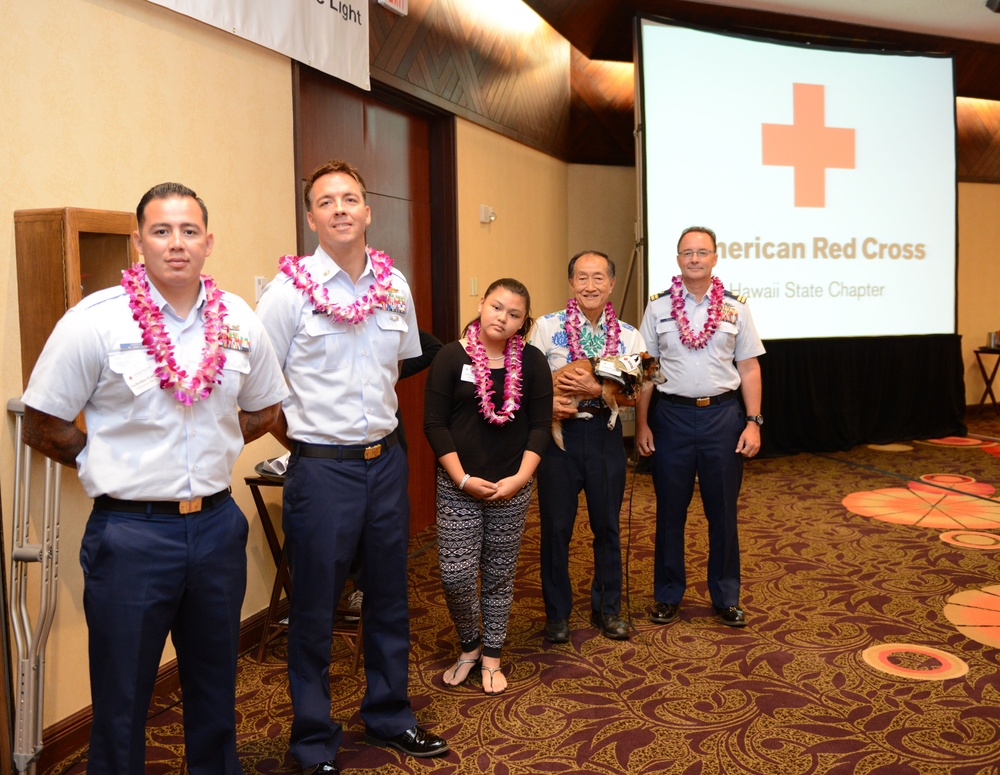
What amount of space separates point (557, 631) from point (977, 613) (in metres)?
1.86

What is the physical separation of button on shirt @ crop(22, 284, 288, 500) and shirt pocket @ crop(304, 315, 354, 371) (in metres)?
0.40

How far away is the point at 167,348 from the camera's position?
1876 mm

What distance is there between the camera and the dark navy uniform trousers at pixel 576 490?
328 centimetres

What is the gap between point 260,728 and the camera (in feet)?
9.07

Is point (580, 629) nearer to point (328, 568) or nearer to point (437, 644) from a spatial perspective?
point (437, 644)

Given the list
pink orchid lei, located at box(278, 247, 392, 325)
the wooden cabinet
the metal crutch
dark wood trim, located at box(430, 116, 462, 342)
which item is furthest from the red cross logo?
the metal crutch

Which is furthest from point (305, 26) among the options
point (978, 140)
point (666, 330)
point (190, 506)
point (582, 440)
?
point (978, 140)

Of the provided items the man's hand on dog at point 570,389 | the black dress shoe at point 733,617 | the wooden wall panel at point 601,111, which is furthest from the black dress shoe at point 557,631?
the wooden wall panel at point 601,111

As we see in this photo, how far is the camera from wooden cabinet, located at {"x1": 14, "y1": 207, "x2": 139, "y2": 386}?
7.54 feet

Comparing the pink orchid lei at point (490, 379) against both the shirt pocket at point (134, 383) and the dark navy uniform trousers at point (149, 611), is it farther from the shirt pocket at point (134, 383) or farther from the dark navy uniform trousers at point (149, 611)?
the shirt pocket at point (134, 383)

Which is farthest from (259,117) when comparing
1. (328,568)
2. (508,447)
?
(328,568)

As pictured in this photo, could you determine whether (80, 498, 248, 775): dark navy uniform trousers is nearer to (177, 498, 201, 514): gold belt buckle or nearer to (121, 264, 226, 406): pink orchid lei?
(177, 498, 201, 514): gold belt buckle

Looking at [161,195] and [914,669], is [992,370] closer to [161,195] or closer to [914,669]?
[914,669]

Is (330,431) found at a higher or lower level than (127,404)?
lower
